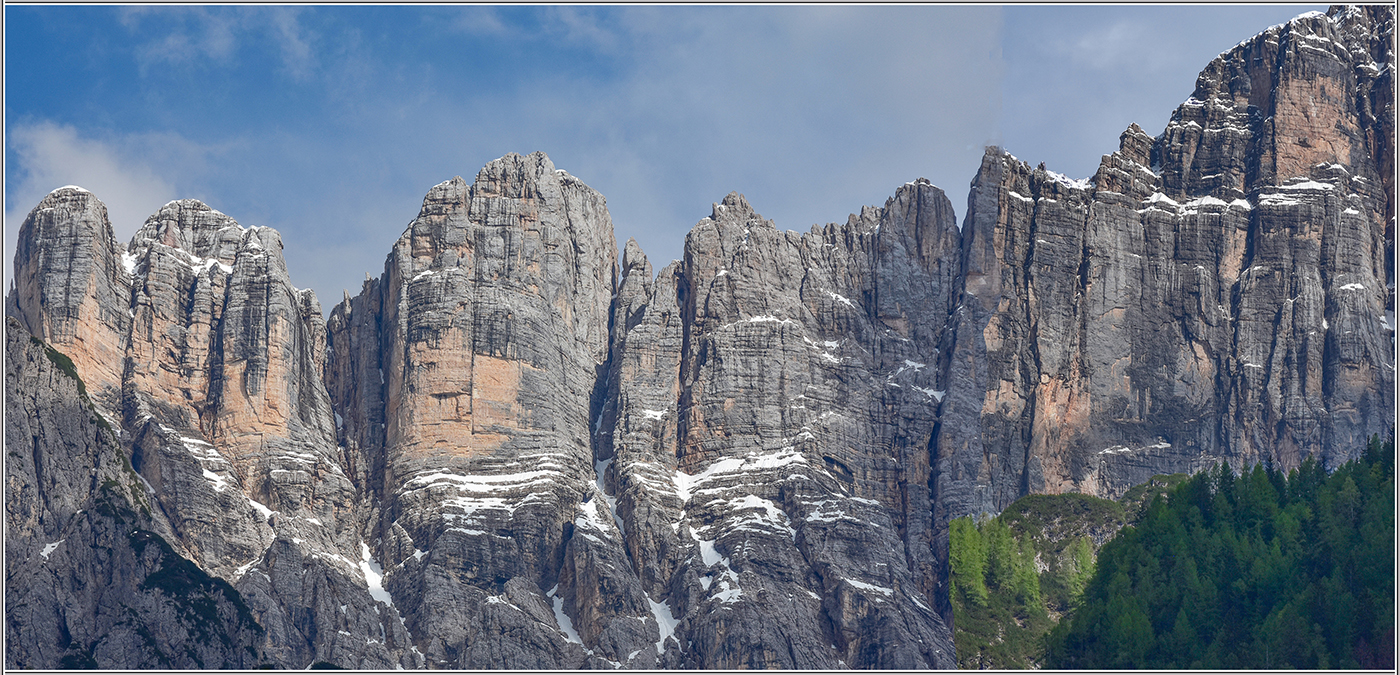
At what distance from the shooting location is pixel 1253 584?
115000mm

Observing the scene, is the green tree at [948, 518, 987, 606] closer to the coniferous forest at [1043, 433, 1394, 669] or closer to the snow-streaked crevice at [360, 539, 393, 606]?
the coniferous forest at [1043, 433, 1394, 669]

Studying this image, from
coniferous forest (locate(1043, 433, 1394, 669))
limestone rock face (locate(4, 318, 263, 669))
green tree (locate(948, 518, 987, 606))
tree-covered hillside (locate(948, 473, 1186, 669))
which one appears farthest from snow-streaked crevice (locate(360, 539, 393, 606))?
coniferous forest (locate(1043, 433, 1394, 669))

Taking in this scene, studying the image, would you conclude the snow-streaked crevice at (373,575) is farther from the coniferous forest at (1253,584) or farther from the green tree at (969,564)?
the coniferous forest at (1253,584)

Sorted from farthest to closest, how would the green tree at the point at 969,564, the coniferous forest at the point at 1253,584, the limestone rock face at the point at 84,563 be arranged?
the green tree at the point at 969,564 < the limestone rock face at the point at 84,563 < the coniferous forest at the point at 1253,584

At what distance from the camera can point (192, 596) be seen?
171m

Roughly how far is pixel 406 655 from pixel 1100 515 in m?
59.0

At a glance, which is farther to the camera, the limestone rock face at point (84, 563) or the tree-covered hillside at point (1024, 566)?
the limestone rock face at point (84, 563)

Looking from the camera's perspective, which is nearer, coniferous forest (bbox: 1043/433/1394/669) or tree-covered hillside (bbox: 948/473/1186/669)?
coniferous forest (bbox: 1043/433/1394/669)

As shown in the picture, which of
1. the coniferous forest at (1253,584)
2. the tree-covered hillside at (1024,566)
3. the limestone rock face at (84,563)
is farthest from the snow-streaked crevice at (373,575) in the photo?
the coniferous forest at (1253,584)

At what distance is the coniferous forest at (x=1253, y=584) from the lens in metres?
106

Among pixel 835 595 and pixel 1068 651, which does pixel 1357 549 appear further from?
pixel 835 595

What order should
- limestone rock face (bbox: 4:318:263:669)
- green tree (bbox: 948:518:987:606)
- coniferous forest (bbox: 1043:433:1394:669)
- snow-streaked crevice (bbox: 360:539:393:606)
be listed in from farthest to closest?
snow-streaked crevice (bbox: 360:539:393:606) → green tree (bbox: 948:518:987:606) → limestone rock face (bbox: 4:318:263:669) → coniferous forest (bbox: 1043:433:1394:669)

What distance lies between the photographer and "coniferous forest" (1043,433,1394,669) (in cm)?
10619

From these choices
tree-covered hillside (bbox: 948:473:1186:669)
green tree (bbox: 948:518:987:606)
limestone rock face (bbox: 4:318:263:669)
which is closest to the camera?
tree-covered hillside (bbox: 948:473:1186:669)
